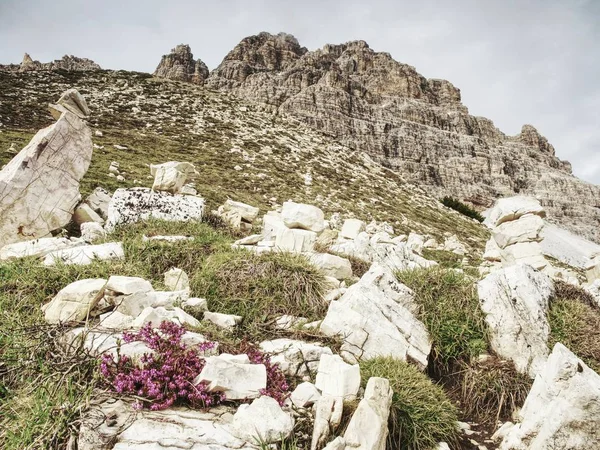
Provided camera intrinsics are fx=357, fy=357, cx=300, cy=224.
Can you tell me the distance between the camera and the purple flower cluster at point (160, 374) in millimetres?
3121

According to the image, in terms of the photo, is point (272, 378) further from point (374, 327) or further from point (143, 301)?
point (143, 301)

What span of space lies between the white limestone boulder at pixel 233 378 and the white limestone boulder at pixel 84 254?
3763 millimetres

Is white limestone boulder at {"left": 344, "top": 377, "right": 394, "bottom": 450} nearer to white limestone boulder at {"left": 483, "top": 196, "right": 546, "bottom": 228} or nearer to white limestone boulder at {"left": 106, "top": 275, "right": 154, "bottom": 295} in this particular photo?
white limestone boulder at {"left": 106, "top": 275, "right": 154, "bottom": 295}

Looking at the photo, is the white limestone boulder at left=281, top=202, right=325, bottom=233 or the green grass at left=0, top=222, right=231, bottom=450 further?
the white limestone boulder at left=281, top=202, right=325, bottom=233

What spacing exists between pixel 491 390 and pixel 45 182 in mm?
10003

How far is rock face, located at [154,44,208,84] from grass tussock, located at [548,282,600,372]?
130714 millimetres

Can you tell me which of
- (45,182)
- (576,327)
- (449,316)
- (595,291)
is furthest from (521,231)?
(45,182)

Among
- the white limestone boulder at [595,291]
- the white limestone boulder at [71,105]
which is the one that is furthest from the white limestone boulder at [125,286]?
the white limestone boulder at [595,291]

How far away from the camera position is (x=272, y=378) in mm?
3713

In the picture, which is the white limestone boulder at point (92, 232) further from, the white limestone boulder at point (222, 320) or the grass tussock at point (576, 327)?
the grass tussock at point (576, 327)

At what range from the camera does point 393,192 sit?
135 feet

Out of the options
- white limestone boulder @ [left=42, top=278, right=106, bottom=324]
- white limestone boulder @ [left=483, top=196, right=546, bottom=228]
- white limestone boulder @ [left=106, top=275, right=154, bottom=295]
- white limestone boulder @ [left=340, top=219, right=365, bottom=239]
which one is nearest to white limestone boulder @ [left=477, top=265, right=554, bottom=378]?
white limestone boulder @ [left=340, top=219, right=365, bottom=239]

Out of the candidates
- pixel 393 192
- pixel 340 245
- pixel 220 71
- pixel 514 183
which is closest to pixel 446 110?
pixel 514 183

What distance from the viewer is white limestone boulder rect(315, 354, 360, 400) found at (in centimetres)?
341
